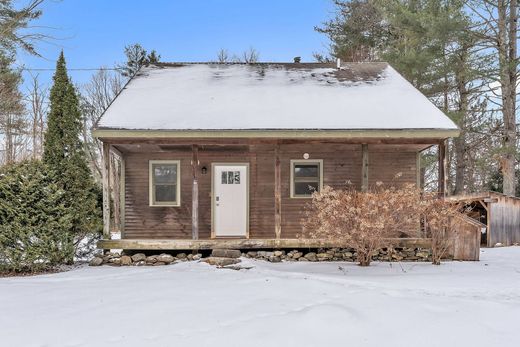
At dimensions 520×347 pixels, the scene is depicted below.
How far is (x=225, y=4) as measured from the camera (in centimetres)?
2614

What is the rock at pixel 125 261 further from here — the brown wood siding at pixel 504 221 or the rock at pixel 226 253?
the brown wood siding at pixel 504 221

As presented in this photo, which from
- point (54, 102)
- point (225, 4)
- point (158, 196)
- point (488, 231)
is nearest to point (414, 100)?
point (488, 231)

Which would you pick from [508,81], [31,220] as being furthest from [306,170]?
[508,81]

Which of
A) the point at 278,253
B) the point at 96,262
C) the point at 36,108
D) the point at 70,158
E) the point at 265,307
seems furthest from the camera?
the point at 36,108

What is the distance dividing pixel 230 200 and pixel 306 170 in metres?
2.24

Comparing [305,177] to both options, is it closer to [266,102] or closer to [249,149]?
[249,149]

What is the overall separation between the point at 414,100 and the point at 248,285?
6.81 m

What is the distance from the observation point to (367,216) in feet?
23.3

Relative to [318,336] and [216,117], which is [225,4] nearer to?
[216,117]

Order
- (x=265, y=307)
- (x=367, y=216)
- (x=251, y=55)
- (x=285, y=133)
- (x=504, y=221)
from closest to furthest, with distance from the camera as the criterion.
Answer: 1. (x=265, y=307)
2. (x=367, y=216)
3. (x=285, y=133)
4. (x=504, y=221)
5. (x=251, y=55)

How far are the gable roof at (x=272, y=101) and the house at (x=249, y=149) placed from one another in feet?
0.14

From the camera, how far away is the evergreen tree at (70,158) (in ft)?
27.1

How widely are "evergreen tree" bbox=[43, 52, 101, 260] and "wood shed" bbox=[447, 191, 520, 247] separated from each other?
11279 mm

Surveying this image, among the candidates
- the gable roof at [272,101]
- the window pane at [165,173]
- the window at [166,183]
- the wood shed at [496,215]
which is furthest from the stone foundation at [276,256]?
the wood shed at [496,215]
